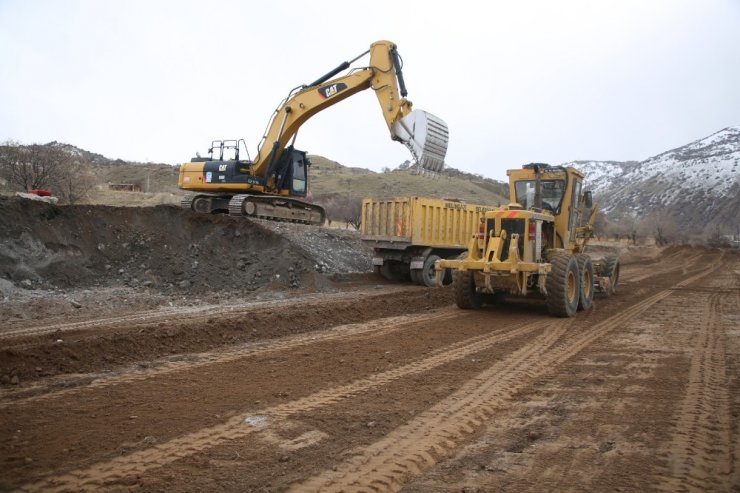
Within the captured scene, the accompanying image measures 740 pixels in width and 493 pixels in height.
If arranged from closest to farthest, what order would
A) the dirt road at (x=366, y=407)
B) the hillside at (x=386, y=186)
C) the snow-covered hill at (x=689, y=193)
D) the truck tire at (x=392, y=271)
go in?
the dirt road at (x=366, y=407)
the truck tire at (x=392, y=271)
the hillside at (x=386, y=186)
the snow-covered hill at (x=689, y=193)

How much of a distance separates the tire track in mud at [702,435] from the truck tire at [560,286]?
10.9 feet

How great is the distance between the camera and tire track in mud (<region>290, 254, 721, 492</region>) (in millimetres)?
3650

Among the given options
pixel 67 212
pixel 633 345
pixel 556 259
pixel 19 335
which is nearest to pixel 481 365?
pixel 633 345

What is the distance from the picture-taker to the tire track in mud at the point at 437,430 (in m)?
3.65

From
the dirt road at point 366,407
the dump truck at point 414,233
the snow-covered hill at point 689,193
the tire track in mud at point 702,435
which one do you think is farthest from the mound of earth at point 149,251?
the snow-covered hill at point 689,193

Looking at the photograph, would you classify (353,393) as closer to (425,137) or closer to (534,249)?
(534,249)

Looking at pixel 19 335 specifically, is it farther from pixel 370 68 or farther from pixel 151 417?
pixel 370 68

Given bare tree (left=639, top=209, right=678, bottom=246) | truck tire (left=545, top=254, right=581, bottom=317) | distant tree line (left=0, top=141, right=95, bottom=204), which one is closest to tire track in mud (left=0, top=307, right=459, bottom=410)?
truck tire (left=545, top=254, right=581, bottom=317)

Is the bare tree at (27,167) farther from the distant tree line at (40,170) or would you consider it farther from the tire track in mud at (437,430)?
the tire track in mud at (437,430)

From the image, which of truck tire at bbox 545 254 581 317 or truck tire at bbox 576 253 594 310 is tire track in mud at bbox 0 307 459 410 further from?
truck tire at bbox 576 253 594 310

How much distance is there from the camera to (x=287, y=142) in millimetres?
17156

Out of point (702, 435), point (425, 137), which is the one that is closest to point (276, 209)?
point (425, 137)

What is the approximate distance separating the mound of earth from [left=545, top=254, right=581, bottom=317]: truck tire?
621 centimetres

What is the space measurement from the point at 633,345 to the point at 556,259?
286cm
